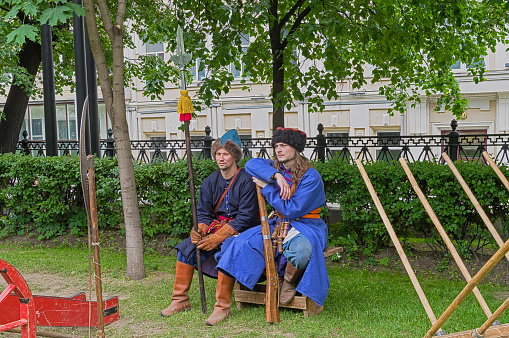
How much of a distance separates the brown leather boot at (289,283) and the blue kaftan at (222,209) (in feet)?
2.04

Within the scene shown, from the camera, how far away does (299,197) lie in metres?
4.46

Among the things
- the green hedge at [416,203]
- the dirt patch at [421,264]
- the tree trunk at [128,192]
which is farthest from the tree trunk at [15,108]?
the green hedge at [416,203]

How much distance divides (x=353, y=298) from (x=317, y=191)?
4.35 feet

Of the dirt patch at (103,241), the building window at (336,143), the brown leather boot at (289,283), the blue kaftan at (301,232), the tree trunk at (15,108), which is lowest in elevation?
the dirt patch at (103,241)

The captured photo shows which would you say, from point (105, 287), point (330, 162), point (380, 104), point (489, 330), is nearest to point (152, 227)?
point (105, 287)

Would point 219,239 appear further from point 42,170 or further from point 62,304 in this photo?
point 42,170

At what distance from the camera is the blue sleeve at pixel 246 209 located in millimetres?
4785

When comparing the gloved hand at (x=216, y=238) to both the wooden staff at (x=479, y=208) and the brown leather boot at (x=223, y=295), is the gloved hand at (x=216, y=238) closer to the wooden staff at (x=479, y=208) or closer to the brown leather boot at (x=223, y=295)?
the brown leather boot at (x=223, y=295)

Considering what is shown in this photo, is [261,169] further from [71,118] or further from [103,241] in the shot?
[71,118]

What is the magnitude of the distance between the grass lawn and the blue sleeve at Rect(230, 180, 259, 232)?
0.80m

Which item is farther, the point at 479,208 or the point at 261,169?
the point at 261,169

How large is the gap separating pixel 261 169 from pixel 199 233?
2.85 feet

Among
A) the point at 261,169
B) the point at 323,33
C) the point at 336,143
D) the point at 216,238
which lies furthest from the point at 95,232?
the point at 336,143

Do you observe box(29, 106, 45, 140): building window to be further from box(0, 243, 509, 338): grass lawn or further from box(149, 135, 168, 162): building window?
box(0, 243, 509, 338): grass lawn
